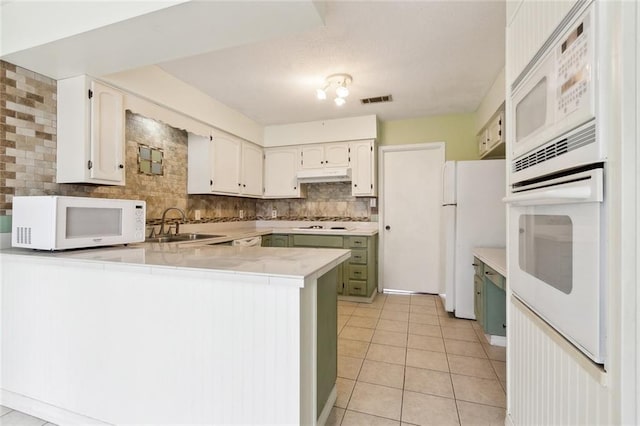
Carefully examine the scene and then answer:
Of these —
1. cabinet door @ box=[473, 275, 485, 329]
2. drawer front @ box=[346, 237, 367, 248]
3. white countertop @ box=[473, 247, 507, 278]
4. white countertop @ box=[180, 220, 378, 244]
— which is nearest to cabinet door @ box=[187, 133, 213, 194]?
white countertop @ box=[180, 220, 378, 244]

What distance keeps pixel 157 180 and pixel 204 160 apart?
0.55 meters

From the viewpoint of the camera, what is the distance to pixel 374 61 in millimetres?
2432

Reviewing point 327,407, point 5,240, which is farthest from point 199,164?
point 327,407

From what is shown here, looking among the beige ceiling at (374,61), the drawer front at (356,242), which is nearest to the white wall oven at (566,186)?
the beige ceiling at (374,61)

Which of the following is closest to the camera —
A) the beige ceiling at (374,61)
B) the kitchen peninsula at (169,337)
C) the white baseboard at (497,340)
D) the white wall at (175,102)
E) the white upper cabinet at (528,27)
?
the white upper cabinet at (528,27)

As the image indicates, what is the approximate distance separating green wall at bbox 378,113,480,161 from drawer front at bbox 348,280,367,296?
200 cm

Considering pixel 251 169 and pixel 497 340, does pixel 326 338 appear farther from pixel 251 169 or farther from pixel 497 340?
pixel 251 169

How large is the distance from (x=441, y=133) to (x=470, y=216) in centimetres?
144

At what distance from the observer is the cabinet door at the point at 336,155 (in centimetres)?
390

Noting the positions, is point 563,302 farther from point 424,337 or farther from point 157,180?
point 157,180

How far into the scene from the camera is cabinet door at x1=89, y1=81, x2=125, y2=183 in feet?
6.70

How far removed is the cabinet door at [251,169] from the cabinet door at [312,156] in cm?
65

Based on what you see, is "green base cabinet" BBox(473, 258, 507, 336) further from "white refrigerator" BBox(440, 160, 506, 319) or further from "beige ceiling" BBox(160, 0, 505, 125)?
"beige ceiling" BBox(160, 0, 505, 125)

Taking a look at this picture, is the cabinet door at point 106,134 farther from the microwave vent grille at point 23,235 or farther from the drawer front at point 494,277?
the drawer front at point 494,277
